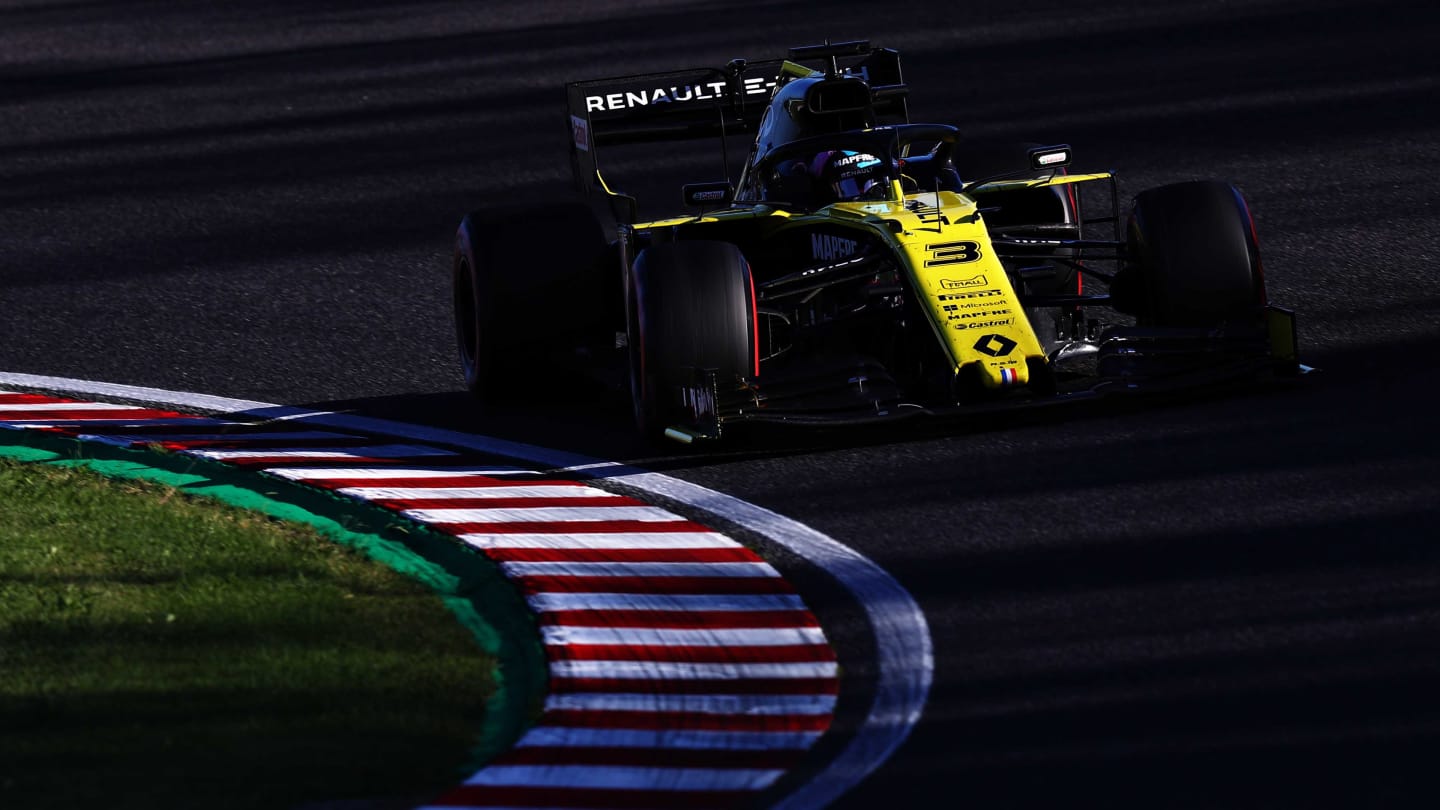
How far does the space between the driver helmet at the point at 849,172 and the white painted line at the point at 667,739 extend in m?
3.79

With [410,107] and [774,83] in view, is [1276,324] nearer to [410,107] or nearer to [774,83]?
[774,83]

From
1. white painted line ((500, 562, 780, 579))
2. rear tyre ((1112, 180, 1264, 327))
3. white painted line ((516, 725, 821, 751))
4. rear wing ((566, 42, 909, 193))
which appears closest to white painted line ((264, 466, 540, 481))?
white painted line ((500, 562, 780, 579))

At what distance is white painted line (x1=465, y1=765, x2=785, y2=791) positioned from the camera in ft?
16.5

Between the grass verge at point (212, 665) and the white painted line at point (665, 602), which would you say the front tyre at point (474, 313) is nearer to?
the grass verge at point (212, 665)

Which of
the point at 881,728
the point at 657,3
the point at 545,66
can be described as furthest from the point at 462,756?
the point at 657,3

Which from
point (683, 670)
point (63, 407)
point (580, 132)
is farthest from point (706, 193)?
point (683, 670)

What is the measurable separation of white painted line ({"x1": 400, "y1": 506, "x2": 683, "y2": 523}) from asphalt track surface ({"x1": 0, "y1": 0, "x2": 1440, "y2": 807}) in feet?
1.20

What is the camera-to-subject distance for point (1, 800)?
16.7 ft

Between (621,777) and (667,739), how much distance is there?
26cm

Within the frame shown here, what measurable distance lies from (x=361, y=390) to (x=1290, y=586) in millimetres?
4441

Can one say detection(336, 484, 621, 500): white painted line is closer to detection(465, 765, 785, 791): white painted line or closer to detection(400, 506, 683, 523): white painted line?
detection(400, 506, 683, 523): white painted line

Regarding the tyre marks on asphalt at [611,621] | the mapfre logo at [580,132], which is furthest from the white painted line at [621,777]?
the mapfre logo at [580,132]

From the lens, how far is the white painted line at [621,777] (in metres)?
5.02

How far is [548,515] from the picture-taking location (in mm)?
7402
